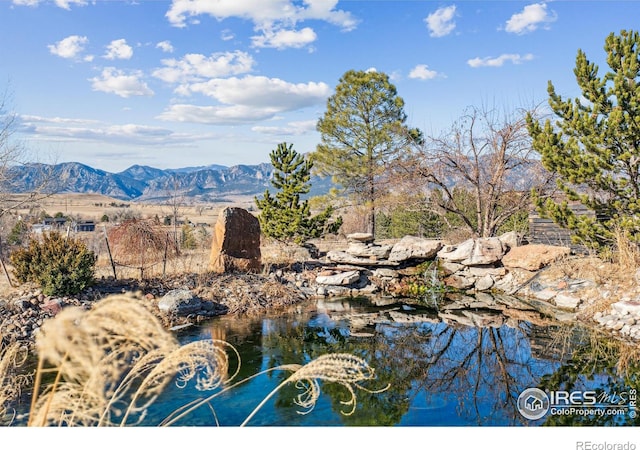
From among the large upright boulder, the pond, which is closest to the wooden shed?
the pond

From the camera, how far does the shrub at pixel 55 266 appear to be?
9.11m

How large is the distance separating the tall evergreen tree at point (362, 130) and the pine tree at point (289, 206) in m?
3.04

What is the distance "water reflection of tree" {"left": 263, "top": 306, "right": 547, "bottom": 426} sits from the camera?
17.4 ft

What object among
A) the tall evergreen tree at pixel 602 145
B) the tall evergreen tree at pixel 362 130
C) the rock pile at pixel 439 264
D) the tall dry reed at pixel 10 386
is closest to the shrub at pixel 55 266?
the tall dry reed at pixel 10 386

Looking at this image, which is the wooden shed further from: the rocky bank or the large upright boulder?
the large upright boulder

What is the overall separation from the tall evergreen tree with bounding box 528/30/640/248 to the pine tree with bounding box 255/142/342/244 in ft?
27.2

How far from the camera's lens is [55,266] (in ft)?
30.0

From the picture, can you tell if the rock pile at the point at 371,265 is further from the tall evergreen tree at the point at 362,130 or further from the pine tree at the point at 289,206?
the tall evergreen tree at the point at 362,130

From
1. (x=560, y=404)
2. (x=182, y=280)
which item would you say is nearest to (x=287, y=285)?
(x=182, y=280)

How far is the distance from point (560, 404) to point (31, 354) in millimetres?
7094

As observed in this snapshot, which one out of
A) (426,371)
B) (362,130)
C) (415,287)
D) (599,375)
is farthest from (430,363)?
(362,130)

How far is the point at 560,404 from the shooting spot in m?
5.30
